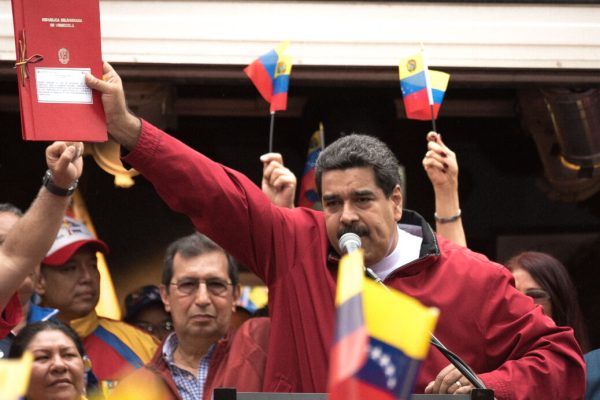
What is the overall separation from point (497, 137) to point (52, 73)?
153 inches

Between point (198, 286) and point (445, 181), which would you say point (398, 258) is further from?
point (198, 286)

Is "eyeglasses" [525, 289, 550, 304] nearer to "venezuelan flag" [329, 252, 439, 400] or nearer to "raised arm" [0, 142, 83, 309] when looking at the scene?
"raised arm" [0, 142, 83, 309]

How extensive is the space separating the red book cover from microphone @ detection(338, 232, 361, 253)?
75 centimetres

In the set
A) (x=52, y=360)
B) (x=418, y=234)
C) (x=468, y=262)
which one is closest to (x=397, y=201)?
(x=418, y=234)

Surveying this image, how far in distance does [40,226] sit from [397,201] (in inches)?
46.0

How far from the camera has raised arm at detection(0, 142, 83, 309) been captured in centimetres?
393

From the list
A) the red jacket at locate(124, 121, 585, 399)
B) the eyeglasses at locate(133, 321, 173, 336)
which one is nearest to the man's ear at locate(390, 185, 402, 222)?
the red jacket at locate(124, 121, 585, 399)

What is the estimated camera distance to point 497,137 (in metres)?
7.11

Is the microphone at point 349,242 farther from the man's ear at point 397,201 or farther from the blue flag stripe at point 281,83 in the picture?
the blue flag stripe at point 281,83

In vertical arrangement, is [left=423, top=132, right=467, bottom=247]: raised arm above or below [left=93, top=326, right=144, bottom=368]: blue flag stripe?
above

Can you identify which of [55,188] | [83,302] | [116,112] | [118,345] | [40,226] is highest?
[116,112]

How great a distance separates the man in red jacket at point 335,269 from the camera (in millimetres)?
3809

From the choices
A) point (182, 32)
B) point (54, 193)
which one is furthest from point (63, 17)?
point (182, 32)

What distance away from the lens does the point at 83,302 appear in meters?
5.39
